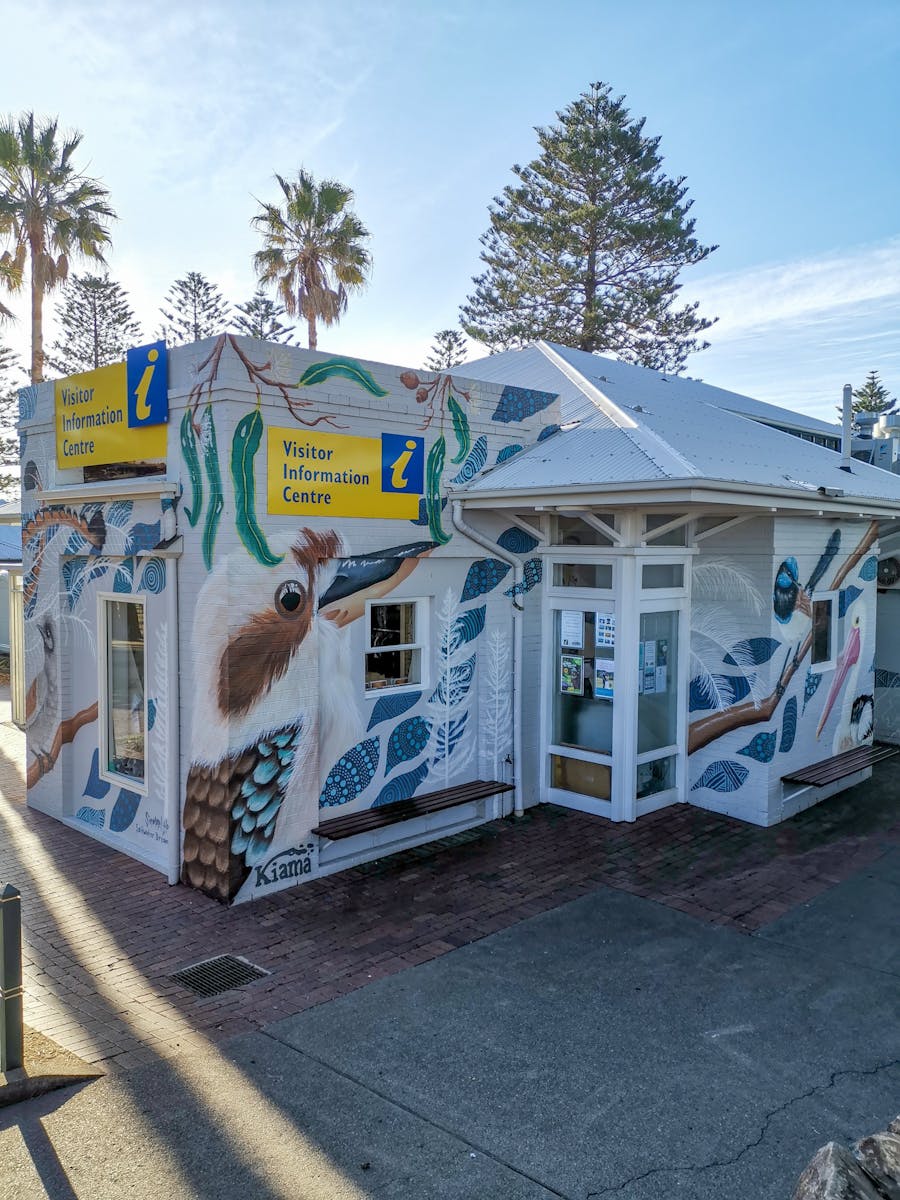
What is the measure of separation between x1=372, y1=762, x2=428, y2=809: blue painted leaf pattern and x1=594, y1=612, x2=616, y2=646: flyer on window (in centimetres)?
207

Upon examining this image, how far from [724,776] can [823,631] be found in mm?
2045

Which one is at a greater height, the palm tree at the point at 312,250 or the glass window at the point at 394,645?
the palm tree at the point at 312,250

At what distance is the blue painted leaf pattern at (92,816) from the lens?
8.05 m

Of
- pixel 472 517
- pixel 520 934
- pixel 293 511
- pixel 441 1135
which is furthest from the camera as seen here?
pixel 472 517

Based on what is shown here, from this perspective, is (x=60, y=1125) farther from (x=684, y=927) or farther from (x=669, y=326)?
(x=669, y=326)

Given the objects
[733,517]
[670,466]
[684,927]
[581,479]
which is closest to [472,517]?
[581,479]

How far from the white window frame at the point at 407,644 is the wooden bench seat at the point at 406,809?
0.97 m

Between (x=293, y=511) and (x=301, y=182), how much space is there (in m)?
20.4

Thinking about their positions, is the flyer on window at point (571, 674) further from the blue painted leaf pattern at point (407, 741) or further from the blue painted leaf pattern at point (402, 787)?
the blue painted leaf pattern at point (402, 787)

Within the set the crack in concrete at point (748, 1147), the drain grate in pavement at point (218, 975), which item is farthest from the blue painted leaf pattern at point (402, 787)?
the crack in concrete at point (748, 1147)

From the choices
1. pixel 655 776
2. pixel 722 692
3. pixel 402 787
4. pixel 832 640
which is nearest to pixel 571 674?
pixel 655 776

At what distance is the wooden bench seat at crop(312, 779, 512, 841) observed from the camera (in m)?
7.04

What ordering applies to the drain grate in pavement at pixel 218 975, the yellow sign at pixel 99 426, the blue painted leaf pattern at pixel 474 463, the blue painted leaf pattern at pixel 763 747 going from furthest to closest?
the blue painted leaf pattern at pixel 763 747, the blue painted leaf pattern at pixel 474 463, the yellow sign at pixel 99 426, the drain grate in pavement at pixel 218 975

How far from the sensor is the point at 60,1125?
4.03 m
